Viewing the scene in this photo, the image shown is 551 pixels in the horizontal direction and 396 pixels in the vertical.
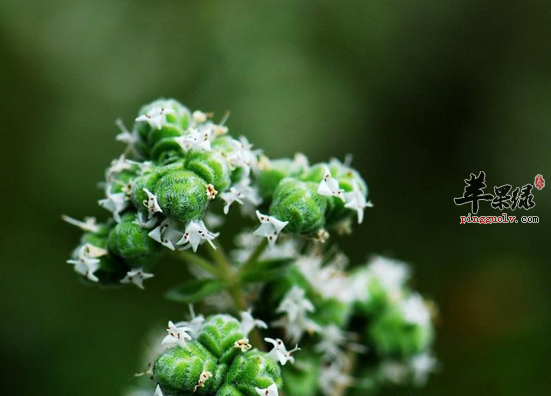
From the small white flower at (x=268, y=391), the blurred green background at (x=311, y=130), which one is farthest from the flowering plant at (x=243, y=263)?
the blurred green background at (x=311, y=130)

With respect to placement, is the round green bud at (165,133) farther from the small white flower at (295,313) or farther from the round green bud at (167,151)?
the small white flower at (295,313)

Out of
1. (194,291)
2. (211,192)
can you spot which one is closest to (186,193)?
(211,192)

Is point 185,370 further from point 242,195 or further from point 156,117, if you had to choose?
point 156,117

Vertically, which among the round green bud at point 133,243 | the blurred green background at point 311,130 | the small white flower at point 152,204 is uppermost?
the blurred green background at point 311,130

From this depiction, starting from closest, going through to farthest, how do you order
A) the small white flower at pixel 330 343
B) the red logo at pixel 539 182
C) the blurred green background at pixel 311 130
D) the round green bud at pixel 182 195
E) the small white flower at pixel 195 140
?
1. the round green bud at pixel 182 195
2. the small white flower at pixel 195 140
3. the small white flower at pixel 330 343
4. the blurred green background at pixel 311 130
5. the red logo at pixel 539 182

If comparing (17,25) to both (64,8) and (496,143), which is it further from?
(496,143)

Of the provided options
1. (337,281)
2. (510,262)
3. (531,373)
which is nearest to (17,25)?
(337,281)
